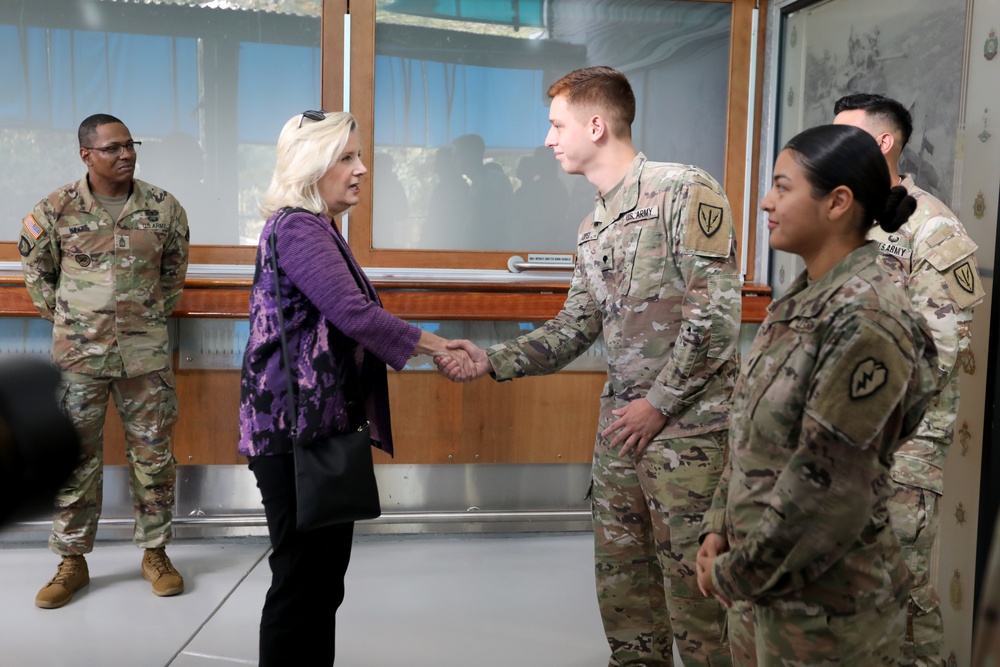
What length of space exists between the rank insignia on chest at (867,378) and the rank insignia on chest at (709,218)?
95 cm

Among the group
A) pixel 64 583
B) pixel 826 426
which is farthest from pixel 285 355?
pixel 64 583

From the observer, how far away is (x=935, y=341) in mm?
2467

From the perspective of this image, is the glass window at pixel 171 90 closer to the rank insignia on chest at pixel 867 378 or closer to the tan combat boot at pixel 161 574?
the tan combat boot at pixel 161 574

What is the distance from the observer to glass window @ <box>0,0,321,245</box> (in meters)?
4.06

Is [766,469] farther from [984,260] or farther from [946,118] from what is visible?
[946,118]

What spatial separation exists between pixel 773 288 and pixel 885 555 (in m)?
3.08

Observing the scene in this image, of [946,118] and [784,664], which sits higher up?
[946,118]

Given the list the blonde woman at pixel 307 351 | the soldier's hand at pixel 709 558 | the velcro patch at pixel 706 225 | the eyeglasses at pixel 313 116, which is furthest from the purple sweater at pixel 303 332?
the soldier's hand at pixel 709 558

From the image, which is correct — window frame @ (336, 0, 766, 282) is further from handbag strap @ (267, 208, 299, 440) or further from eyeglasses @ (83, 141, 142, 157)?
handbag strap @ (267, 208, 299, 440)

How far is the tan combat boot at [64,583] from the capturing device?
11.2 feet

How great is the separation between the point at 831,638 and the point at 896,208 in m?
0.71

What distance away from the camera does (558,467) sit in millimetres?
4406

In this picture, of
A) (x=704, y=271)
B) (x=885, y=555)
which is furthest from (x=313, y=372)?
(x=885, y=555)

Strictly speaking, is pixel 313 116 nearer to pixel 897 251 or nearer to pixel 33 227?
pixel 897 251
